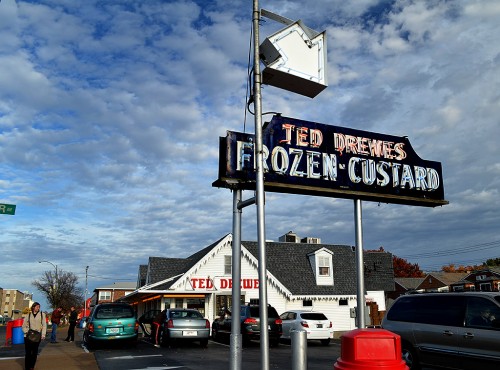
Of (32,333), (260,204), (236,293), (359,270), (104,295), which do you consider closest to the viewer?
(260,204)

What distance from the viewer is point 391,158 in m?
11.1

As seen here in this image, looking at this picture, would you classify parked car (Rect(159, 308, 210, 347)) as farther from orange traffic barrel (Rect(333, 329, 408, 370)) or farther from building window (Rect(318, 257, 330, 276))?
building window (Rect(318, 257, 330, 276))

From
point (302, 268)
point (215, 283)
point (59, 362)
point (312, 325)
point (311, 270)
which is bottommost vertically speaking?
point (59, 362)

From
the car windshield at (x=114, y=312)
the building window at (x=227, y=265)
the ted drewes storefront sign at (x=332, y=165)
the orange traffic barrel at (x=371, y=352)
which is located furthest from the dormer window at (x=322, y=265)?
the orange traffic barrel at (x=371, y=352)

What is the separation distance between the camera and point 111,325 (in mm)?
16297

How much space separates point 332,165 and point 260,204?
12.6 ft

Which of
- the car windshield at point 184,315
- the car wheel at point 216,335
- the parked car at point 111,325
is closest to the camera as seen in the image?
the parked car at point 111,325

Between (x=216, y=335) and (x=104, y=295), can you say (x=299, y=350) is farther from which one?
(x=104, y=295)

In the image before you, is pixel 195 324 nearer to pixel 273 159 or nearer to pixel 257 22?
pixel 273 159

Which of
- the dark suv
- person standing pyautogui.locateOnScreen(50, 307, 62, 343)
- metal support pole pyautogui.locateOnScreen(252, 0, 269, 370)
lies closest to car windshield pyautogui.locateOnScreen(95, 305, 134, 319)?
the dark suv

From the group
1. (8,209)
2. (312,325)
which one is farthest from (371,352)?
(312,325)

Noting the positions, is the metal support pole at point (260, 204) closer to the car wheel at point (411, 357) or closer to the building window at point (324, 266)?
the car wheel at point (411, 357)

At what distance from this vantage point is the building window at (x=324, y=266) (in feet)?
106

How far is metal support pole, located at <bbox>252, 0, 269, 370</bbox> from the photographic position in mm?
6426
